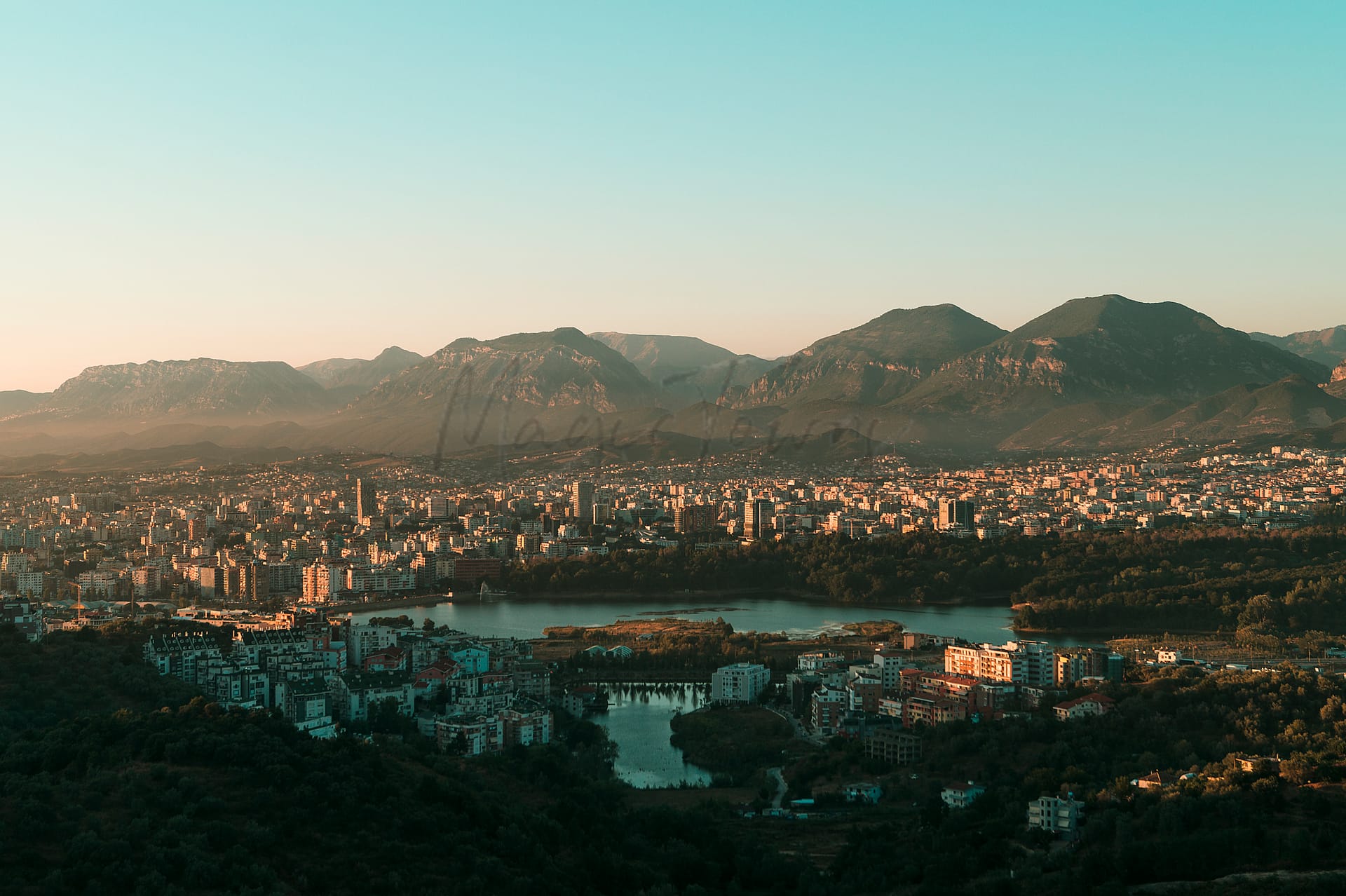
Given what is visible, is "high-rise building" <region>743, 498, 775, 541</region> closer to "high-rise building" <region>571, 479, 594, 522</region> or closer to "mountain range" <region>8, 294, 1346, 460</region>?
"high-rise building" <region>571, 479, 594, 522</region>

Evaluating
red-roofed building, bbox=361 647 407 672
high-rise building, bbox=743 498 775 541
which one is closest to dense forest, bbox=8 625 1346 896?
red-roofed building, bbox=361 647 407 672

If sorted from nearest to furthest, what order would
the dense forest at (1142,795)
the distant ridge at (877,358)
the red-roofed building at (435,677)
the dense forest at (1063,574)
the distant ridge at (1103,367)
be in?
1. the dense forest at (1142,795)
2. the red-roofed building at (435,677)
3. the dense forest at (1063,574)
4. the distant ridge at (1103,367)
5. the distant ridge at (877,358)

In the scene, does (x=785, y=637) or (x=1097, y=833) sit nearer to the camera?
(x=1097, y=833)

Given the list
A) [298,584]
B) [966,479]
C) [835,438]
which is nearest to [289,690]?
[298,584]

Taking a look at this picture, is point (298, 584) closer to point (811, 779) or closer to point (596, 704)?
point (596, 704)

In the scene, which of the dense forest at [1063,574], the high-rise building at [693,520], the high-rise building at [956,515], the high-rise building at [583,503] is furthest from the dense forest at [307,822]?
the high-rise building at [583,503]

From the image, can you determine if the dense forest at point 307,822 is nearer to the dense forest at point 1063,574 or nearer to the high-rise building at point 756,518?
the dense forest at point 1063,574
